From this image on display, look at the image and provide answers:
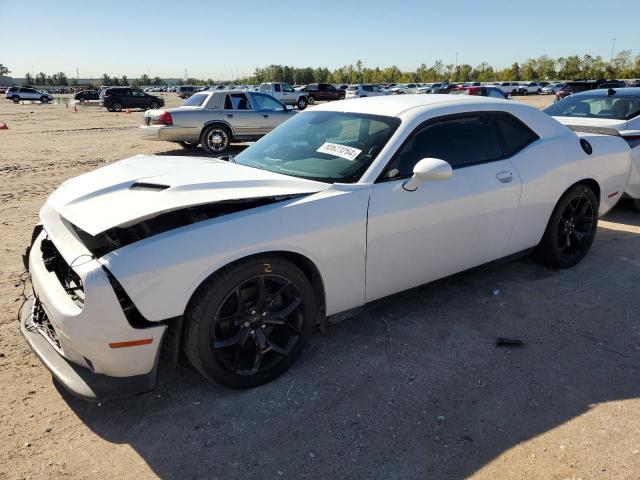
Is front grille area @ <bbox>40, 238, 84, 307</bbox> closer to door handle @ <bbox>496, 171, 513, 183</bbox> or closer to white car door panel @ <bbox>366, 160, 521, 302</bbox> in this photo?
white car door panel @ <bbox>366, 160, 521, 302</bbox>

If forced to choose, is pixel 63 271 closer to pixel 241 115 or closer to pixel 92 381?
pixel 92 381

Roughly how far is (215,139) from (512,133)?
29.8ft

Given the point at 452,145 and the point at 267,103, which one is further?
the point at 267,103

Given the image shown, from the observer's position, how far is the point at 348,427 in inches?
102

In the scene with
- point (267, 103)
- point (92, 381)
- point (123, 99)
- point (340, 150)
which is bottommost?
point (92, 381)

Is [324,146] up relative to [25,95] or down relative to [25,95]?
down

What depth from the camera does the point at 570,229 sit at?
448 centimetres

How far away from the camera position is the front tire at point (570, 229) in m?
4.30

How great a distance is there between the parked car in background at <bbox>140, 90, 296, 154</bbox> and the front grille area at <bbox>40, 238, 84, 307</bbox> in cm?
887

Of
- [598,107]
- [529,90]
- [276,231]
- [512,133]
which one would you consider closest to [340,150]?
[276,231]

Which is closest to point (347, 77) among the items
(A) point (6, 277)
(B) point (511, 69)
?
(B) point (511, 69)

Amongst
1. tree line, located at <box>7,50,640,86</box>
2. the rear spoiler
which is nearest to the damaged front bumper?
the rear spoiler

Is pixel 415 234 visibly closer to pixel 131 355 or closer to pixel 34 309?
pixel 131 355

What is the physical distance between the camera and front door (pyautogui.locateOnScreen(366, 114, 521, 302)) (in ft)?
10.3
